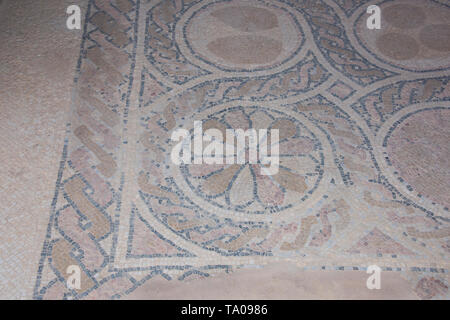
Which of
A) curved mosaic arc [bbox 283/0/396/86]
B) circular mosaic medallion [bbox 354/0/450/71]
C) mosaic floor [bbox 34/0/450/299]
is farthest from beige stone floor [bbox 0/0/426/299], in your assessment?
circular mosaic medallion [bbox 354/0/450/71]

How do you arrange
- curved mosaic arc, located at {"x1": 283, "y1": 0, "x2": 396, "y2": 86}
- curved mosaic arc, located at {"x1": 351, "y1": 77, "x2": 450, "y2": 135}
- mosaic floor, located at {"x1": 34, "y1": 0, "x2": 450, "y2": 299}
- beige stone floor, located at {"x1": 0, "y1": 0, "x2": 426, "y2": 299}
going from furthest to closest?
curved mosaic arc, located at {"x1": 283, "y1": 0, "x2": 396, "y2": 86}
curved mosaic arc, located at {"x1": 351, "y1": 77, "x2": 450, "y2": 135}
mosaic floor, located at {"x1": 34, "y1": 0, "x2": 450, "y2": 299}
beige stone floor, located at {"x1": 0, "y1": 0, "x2": 426, "y2": 299}

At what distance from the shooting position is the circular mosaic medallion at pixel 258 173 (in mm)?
2365

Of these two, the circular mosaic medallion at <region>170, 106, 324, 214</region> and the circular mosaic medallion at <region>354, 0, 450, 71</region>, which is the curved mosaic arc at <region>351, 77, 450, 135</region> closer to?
the circular mosaic medallion at <region>354, 0, 450, 71</region>

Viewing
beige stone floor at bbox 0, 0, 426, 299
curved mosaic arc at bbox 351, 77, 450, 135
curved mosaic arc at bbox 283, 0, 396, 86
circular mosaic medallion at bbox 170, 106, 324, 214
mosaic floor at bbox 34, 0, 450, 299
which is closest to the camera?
beige stone floor at bbox 0, 0, 426, 299

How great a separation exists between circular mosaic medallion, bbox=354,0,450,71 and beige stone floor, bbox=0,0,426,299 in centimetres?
153

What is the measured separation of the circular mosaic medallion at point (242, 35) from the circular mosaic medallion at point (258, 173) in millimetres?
452

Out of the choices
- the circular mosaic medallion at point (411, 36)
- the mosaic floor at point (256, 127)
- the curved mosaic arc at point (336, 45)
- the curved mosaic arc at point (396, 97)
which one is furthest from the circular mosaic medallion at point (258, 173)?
the circular mosaic medallion at point (411, 36)

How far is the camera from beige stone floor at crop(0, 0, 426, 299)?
2.05 m

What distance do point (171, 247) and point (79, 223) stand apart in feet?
1.46

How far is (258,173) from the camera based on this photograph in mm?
2467

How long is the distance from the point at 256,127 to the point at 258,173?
315 mm

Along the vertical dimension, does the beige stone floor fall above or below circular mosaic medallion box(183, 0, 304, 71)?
below
